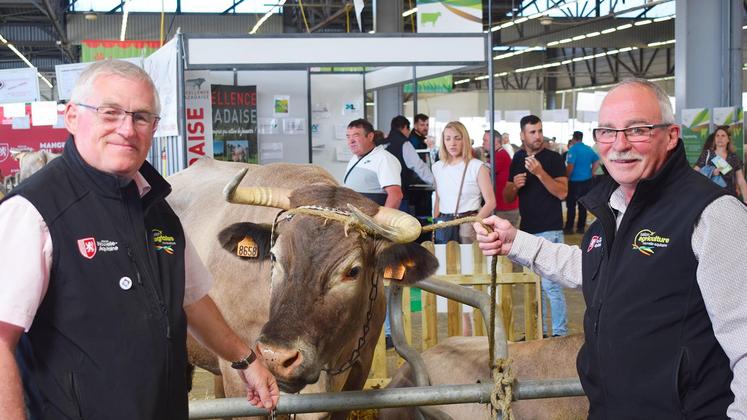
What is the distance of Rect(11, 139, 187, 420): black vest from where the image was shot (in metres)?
2.15

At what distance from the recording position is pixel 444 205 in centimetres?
845

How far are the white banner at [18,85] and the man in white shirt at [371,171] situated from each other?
8964mm

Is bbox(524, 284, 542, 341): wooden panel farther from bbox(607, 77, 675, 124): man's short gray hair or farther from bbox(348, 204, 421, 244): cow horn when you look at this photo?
bbox(607, 77, 675, 124): man's short gray hair

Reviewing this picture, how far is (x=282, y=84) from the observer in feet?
36.2

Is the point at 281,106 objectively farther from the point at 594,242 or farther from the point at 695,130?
the point at 594,242

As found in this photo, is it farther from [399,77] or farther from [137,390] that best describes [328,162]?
[137,390]

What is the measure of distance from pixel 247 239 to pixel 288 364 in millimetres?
1036

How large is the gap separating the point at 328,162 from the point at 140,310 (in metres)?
9.90

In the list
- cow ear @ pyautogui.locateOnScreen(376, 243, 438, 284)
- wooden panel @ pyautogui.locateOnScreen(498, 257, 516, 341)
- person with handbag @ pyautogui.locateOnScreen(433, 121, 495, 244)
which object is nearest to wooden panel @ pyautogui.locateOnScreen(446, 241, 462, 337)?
wooden panel @ pyautogui.locateOnScreen(498, 257, 516, 341)

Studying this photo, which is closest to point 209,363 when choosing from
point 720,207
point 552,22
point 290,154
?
point 720,207

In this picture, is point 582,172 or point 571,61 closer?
point 582,172

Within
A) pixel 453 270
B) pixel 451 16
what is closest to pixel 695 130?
pixel 451 16

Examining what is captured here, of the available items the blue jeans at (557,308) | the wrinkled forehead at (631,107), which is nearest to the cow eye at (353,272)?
the wrinkled forehead at (631,107)

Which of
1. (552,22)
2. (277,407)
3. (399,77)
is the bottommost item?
(277,407)
